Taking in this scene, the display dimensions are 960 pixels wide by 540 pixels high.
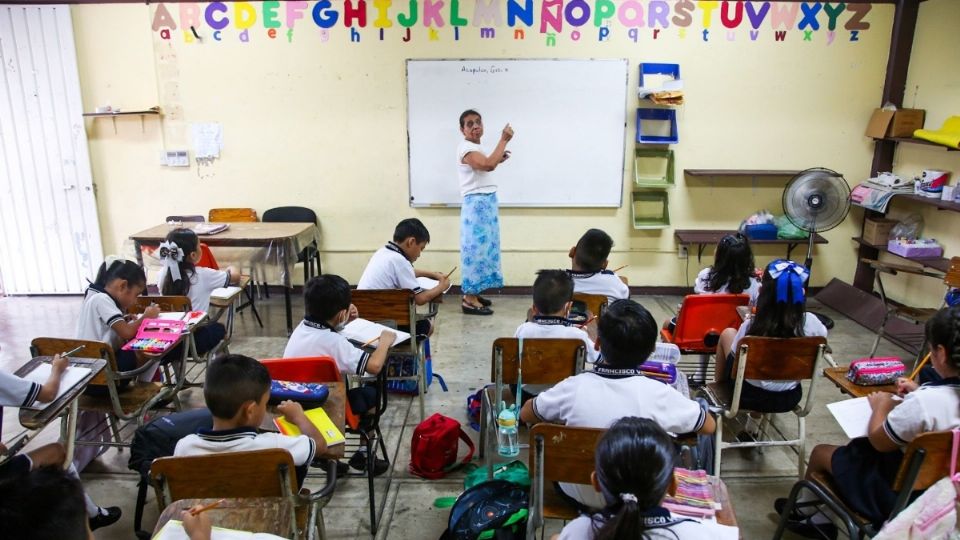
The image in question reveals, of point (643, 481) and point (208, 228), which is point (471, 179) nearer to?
point (208, 228)

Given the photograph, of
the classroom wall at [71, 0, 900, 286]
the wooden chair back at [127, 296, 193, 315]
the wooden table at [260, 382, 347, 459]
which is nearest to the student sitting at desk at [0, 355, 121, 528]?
the wooden table at [260, 382, 347, 459]

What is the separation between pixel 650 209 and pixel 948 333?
4.01m

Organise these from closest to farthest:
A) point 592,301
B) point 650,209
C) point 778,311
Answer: point 778,311 < point 592,301 < point 650,209

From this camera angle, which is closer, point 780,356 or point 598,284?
point 780,356

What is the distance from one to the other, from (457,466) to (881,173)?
460cm

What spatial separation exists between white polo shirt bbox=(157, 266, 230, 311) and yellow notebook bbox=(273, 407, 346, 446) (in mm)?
1931

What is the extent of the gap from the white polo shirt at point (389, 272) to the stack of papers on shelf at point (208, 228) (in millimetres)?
1867

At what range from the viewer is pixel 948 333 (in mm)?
1812

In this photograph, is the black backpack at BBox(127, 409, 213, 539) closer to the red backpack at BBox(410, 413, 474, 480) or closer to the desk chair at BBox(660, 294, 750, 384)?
the red backpack at BBox(410, 413, 474, 480)

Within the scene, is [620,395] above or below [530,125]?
below

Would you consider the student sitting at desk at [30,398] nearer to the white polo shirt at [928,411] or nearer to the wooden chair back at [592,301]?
the wooden chair back at [592,301]

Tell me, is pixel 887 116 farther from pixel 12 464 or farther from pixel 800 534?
pixel 12 464

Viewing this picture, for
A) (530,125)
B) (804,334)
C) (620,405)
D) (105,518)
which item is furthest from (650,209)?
(105,518)

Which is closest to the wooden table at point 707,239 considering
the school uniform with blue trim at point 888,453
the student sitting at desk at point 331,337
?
the school uniform with blue trim at point 888,453
